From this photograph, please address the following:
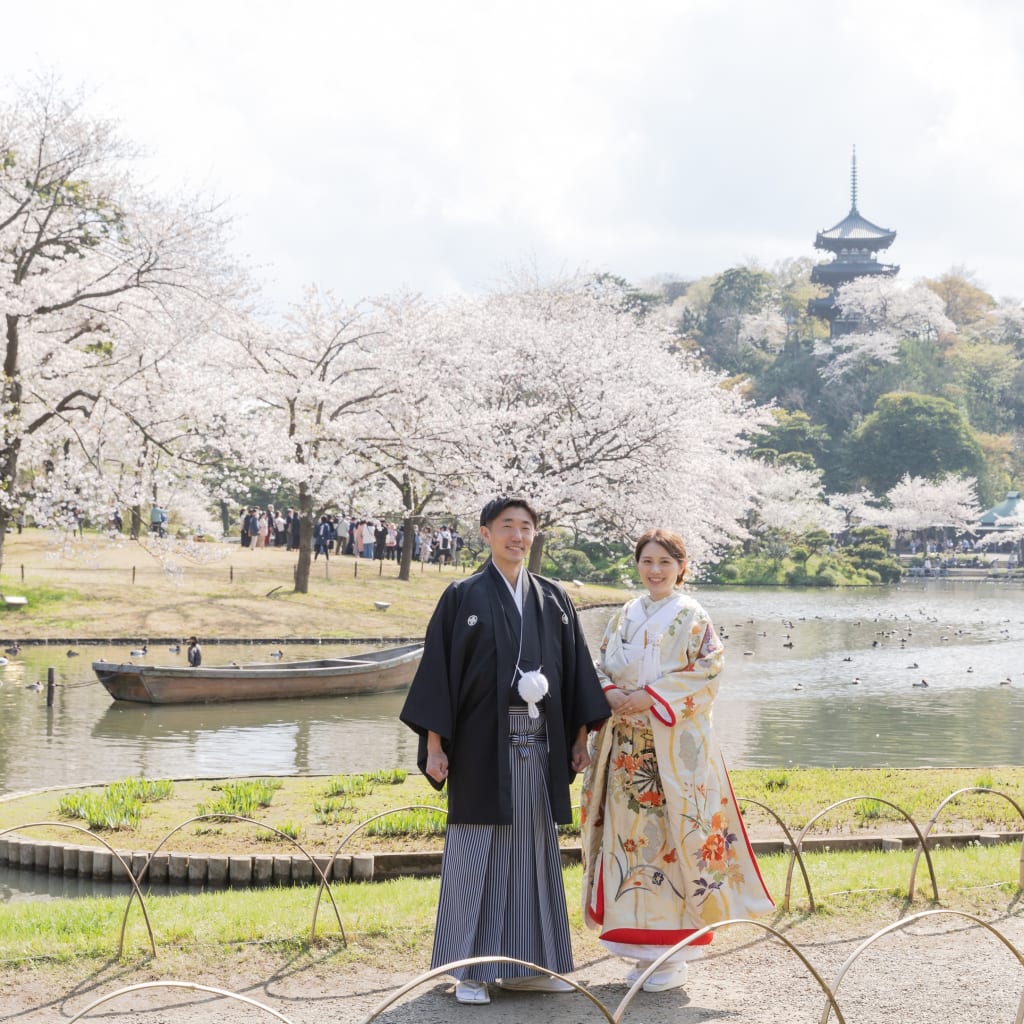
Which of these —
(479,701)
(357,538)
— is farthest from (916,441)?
(479,701)

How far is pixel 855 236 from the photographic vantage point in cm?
7725

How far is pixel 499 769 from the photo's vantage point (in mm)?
4129

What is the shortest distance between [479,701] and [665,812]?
86cm

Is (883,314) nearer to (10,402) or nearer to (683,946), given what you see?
(10,402)

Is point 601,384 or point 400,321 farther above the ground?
point 400,321

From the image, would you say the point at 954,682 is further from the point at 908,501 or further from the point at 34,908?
the point at 908,501

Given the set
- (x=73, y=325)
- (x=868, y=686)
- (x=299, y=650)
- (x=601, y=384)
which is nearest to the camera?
(x=868, y=686)

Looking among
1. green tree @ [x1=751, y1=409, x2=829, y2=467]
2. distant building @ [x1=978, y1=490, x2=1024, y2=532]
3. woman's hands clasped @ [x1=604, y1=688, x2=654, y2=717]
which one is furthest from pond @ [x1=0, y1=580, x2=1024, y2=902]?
distant building @ [x1=978, y1=490, x2=1024, y2=532]

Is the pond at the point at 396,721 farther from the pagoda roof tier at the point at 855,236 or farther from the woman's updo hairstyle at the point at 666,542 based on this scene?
the pagoda roof tier at the point at 855,236

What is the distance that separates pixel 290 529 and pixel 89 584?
41.7 ft

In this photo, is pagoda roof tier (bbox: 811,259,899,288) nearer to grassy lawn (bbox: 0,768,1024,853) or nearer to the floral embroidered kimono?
grassy lawn (bbox: 0,768,1024,853)

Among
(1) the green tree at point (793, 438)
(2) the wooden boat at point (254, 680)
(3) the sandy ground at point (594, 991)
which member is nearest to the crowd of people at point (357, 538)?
(2) the wooden boat at point (254, 680)

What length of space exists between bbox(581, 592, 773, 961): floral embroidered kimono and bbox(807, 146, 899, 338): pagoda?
70627 millimetres

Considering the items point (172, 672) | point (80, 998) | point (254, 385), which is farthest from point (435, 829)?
point (254, 385)
